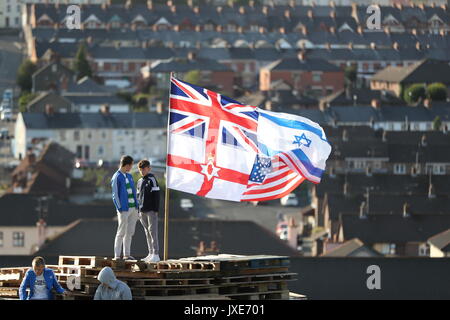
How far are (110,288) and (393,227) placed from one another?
3852 cm

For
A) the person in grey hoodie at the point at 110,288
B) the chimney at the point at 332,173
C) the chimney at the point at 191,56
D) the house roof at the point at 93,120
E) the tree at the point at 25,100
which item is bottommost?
the person in grey hoodie at the point at 110,288

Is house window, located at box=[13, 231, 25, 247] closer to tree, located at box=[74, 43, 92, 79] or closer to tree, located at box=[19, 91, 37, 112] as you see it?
tree, located at box=[19, 91, 37, 112]

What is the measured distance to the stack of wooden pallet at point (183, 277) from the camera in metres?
18.1

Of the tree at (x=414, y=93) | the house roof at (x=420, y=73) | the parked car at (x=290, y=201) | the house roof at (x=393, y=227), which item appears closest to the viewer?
the house roof at (x=393, y=227)

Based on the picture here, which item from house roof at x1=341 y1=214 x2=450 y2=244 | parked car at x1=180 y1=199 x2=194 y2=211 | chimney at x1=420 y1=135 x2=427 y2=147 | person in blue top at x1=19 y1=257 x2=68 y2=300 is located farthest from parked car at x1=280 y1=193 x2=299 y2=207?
person in blue top at x1=19 y1=257 x2=68 y2=300

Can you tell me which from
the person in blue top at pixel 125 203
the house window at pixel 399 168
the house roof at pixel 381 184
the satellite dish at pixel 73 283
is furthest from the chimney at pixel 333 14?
the satellite dish at pixel 73 283

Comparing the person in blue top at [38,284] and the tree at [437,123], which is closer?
the person in blue top at [38,284]

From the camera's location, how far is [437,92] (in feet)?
319

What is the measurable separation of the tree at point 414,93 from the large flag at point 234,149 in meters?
76.7

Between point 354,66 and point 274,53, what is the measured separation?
4062 millimetres

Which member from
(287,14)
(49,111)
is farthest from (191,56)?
(49,111)

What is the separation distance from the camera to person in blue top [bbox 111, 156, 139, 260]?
1870cm

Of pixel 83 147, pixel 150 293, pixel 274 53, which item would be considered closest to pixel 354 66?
pixel 274 53

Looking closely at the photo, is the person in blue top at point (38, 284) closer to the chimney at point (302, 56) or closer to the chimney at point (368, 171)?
the chimney at point (368, 171)
